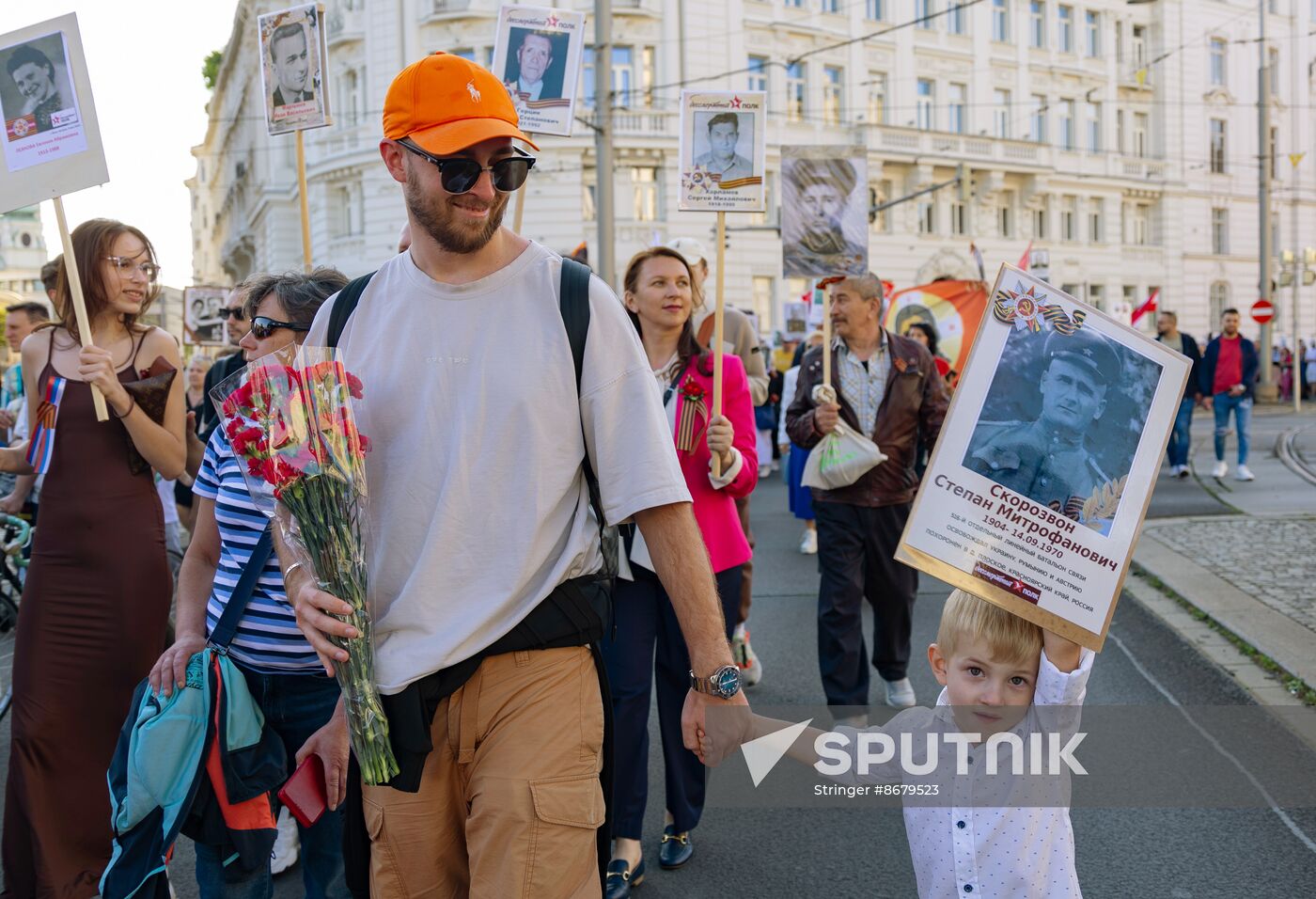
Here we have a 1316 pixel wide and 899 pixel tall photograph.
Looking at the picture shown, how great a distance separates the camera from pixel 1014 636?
2.67 meters

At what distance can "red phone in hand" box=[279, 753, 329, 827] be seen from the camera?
8.54 ft

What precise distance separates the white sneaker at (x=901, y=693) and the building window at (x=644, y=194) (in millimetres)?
32710

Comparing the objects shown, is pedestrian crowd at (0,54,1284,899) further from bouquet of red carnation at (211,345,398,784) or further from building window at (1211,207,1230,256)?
building window at (1211,207,1230,256)

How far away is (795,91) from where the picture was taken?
39656mm

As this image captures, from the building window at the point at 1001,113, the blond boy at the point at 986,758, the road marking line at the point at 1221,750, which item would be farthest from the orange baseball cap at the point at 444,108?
the building window at the point at 1001,113

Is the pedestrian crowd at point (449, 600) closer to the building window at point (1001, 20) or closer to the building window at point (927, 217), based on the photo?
the building window at point (927, 217)

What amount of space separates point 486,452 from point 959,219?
4241cm

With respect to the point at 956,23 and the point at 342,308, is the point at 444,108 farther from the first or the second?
the point at 956,23

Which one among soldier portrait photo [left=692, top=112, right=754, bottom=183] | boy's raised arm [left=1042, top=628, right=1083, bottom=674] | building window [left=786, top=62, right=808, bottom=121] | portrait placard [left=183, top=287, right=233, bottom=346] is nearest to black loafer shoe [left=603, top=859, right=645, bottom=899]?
boy's raised arm [left=1042, top=628, right=1083, bottom=674]

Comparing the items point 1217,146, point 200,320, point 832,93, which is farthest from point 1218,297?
point 200,320

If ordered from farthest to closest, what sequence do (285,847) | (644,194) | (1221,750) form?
1. (644,194)
2. (1221,750)
3. (285,847)

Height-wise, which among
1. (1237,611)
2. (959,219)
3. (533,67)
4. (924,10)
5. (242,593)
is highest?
(924,10)

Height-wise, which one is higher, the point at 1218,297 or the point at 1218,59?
the point at 1218,59

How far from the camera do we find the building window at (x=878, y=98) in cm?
4109
